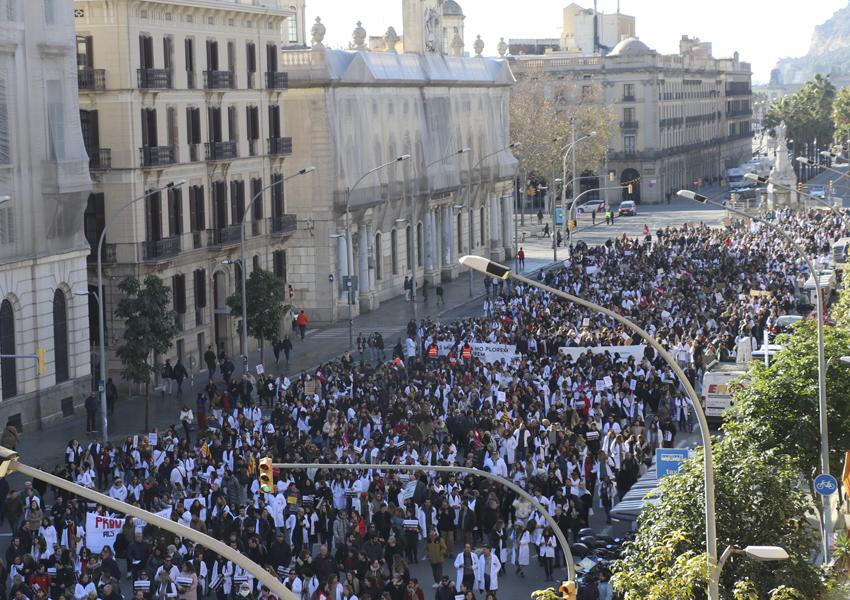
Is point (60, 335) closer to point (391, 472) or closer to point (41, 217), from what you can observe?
point (41, 217)

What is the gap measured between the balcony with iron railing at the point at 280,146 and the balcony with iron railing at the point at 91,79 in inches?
465

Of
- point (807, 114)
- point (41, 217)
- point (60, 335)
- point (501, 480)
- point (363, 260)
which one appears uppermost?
point (807, 114)

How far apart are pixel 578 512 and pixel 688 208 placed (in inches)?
4126

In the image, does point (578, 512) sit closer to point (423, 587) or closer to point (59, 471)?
point (423, 587)

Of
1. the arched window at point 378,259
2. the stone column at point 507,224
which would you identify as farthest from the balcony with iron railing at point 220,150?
the stone column at point 507,224

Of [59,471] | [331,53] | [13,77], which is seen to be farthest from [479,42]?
[59,471]

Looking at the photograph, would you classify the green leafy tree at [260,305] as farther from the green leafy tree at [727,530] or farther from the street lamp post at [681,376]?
the street lamp post at [681,376]

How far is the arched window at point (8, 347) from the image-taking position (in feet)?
143

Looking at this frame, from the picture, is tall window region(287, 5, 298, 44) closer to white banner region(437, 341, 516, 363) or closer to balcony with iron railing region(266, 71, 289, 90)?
balcony with iron railing region(266, 71, 289, 90)

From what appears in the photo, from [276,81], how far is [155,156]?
1150cm

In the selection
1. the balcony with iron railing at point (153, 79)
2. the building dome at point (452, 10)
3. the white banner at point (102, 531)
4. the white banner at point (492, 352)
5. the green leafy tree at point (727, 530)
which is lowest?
the white banner at point (102, 531)

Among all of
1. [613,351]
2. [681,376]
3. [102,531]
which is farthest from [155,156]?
[681,376]

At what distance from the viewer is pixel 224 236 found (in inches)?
2217

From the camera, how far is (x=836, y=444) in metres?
31.4
